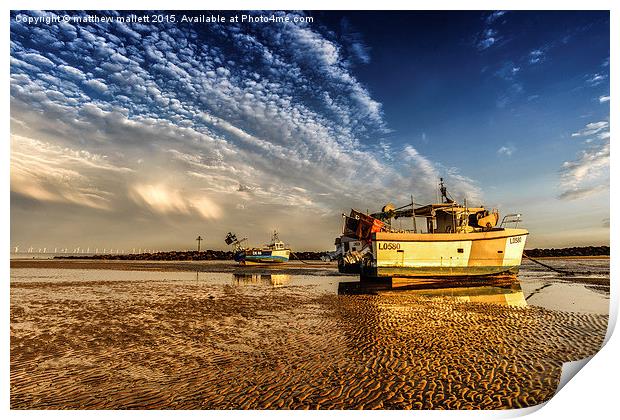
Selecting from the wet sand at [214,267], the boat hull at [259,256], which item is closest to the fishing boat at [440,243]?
the wet sand at [214,267]

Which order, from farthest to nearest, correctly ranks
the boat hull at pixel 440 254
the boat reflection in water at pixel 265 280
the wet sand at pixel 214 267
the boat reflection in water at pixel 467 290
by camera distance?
the wet sand at pixel 214 267, the boat reflection in water at pixel 265 280, the boat hull at pixel 440 254, the boat reflection in water at pixel 467 290

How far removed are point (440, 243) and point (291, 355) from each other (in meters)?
19.6

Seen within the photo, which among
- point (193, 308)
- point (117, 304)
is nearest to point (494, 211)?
point (193, 308)

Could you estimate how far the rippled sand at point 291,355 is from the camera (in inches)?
262

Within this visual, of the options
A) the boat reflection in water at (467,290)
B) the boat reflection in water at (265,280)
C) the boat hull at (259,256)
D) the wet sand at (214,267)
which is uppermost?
the boat hull at (259,256)

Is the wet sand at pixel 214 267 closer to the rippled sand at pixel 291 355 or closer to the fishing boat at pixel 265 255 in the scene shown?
the fishing boat at pixel 265 255

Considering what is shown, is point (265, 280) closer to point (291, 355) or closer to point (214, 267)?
point (291, 355)

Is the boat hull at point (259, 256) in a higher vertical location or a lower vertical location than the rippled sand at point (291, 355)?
higher

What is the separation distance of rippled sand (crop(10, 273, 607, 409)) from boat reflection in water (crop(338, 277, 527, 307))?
3.60 meters

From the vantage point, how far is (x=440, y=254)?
25.6m

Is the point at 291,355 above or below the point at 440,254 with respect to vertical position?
below

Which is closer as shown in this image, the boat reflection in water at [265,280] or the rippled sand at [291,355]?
the rippled sand at [291,355]

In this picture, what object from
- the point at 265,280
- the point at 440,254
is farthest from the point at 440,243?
the point at 265,280
